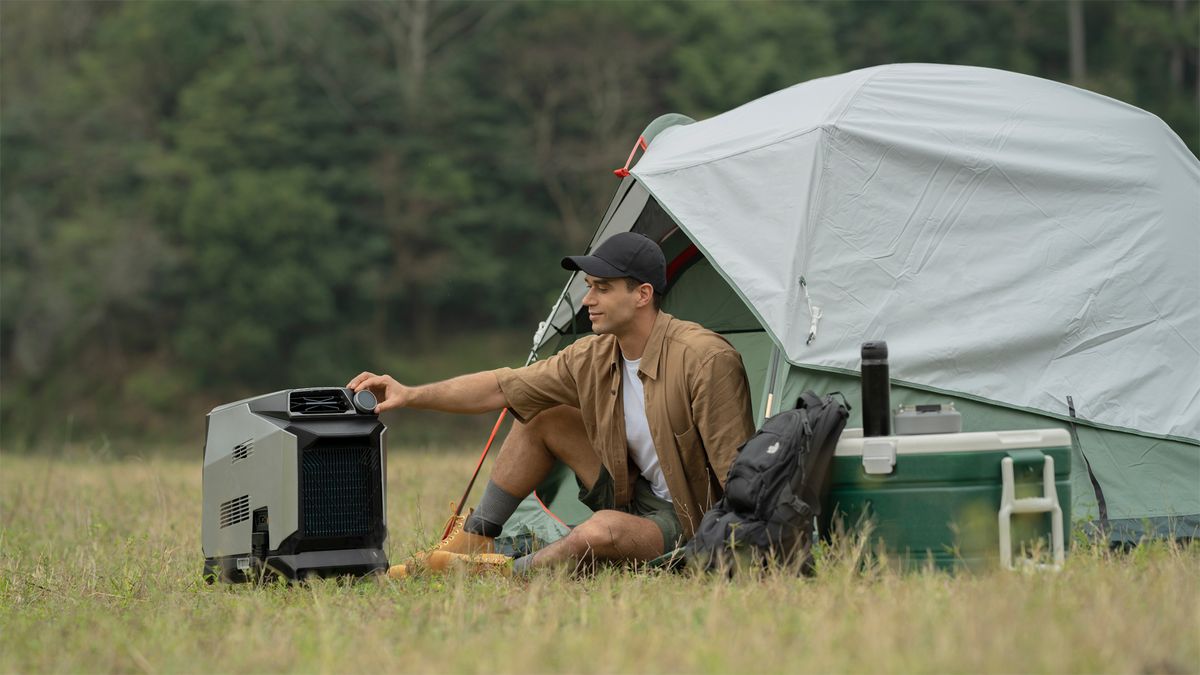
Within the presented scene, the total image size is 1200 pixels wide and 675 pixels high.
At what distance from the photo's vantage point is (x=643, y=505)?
478 cm

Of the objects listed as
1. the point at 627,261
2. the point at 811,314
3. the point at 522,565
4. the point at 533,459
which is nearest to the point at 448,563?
the point at 522,565

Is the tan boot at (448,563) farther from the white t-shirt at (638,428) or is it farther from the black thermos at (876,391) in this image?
the black thermos at (876,391)


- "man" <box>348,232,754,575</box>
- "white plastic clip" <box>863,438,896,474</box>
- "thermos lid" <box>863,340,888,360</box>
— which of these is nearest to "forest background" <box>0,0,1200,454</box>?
"man" <box>348,232,754,575</box>

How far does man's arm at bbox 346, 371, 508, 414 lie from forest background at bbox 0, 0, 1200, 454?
19648mm

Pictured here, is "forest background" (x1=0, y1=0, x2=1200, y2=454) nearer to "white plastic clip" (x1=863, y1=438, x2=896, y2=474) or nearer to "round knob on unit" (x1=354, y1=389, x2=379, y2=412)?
"round knob on unit" (x1=354, y1=389, x2=379, y2=412)

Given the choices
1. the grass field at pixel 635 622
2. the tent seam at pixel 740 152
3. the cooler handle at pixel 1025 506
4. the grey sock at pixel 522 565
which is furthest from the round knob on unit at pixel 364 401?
the cooler handle at pixel 1025 506

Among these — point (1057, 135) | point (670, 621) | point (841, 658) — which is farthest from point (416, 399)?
point (1057, 135)

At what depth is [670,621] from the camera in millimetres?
3377

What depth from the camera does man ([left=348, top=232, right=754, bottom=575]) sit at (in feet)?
14.5

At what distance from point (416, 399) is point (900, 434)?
154cm

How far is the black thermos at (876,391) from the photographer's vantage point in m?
4.01

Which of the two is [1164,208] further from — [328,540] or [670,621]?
[328,540]

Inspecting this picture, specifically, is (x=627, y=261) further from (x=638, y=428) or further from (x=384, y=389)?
(x=384, y=389)

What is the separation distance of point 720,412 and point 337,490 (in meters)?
1.19
